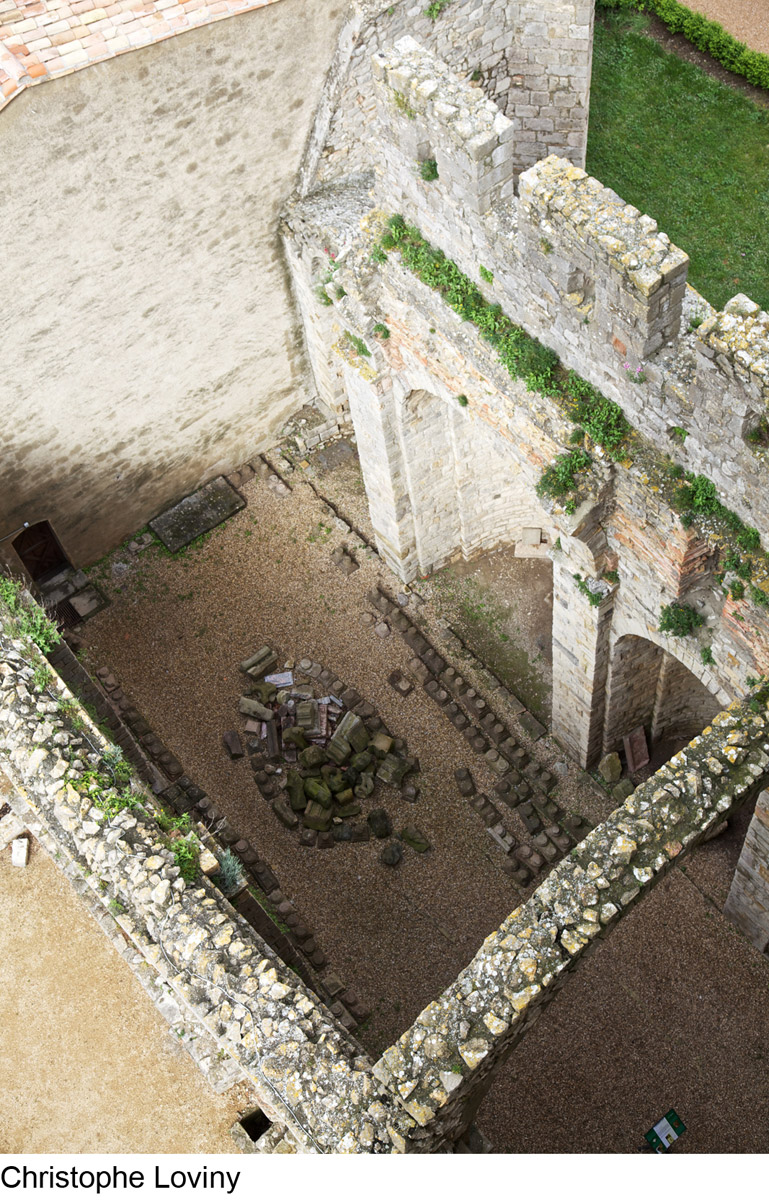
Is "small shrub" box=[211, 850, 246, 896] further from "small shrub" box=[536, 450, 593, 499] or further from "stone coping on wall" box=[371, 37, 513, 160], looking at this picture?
"stone coping on wall" box=[371, 37, 513, 160]

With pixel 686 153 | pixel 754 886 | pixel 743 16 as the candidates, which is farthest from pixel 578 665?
pixel 743 16

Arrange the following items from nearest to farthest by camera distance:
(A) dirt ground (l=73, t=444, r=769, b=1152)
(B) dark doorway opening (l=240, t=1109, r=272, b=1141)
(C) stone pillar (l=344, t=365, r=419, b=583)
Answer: (B) dark doorway opening (l=240, t=1109, r=272, b=1141) → (A) dirt ground (l=73, t=444, r=769, b=1152) → (C) stone pillar (l=344, t=365, r=419, b=583)

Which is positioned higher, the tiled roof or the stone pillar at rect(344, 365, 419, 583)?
the tiled roof

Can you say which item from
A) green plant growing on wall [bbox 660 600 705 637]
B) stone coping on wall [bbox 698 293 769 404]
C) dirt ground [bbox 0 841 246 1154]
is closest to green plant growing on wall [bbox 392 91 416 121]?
stone coping on wall [bbox 698 293 769 404]

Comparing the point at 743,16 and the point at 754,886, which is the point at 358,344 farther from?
the point at 743,16

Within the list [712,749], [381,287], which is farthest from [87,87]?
[712,749]

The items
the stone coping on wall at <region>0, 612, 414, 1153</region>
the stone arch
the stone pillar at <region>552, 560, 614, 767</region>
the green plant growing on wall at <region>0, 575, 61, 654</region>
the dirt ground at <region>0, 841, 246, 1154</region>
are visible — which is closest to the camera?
the stone coping on wall at <region>0, 612, 414, 1153</region>
